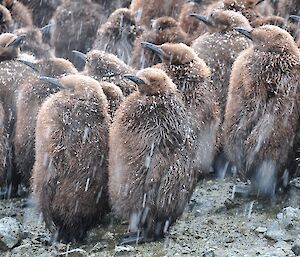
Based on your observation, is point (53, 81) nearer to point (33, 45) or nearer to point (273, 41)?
point (273, 41)

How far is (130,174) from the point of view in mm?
4934

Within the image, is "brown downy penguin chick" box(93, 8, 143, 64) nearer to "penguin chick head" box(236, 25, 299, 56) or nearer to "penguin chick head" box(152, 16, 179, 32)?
"penguin chick head" box(152, 16, 179, 32)

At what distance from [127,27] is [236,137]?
2.45 meters

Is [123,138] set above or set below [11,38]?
below

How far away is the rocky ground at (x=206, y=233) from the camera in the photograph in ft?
16.3

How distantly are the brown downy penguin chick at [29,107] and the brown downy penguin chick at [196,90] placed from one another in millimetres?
876

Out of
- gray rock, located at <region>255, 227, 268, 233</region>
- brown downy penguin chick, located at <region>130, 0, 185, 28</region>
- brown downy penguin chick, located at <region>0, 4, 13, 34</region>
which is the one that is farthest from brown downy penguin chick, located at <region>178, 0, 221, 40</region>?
gray rock, located at <region>255, 227, 268, 233</region>

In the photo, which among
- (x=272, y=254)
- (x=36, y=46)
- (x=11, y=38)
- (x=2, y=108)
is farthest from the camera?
(x=36, y=46)

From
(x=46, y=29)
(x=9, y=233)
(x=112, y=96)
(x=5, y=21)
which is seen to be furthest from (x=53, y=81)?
(x=46, y=29)

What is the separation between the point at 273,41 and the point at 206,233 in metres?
1.46

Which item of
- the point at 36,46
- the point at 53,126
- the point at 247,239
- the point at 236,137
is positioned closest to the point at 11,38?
the point at 36,46

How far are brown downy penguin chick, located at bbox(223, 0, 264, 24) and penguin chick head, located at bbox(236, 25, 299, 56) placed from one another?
1.66 metres

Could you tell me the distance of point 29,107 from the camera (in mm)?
5848

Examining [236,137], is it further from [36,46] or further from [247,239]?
[36,46]
